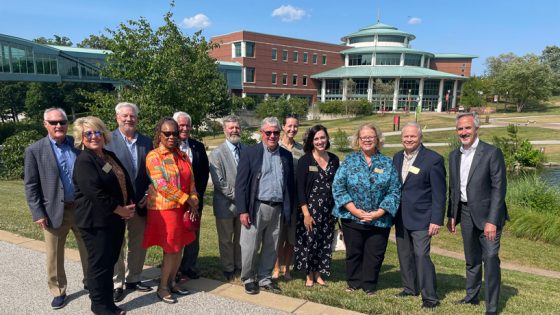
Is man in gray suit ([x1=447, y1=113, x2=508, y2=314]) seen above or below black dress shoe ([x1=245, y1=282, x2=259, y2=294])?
above

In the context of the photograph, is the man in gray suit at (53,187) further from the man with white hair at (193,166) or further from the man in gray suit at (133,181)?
the man with white hair at (193,166)

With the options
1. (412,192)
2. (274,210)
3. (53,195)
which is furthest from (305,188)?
(53,195)

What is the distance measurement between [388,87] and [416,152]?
53.0m

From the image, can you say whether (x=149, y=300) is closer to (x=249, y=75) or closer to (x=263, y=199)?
(x=263, y=199)

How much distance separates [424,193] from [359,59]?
206 ft

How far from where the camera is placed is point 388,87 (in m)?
54.3

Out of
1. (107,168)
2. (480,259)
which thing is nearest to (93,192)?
(107,168)

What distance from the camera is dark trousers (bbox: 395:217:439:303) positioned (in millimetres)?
4031

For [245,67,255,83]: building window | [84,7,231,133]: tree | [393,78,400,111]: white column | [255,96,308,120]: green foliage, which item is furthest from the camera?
[393,78,400,111]: white column

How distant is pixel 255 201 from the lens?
13.8ft

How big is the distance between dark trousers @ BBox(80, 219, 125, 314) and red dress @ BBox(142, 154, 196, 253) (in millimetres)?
282

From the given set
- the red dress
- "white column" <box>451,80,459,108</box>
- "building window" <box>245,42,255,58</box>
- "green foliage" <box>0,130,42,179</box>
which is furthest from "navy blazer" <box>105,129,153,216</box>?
"white column" <box>451,80,459,108</box>

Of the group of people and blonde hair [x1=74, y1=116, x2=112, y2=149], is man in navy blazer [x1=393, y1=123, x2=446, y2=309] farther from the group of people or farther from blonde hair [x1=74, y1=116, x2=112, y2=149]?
blonde hair [x1=74, y1=116, x2=112, y2=149]

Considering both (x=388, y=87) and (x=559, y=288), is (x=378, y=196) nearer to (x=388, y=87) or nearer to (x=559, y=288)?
(x=559, y=288)
